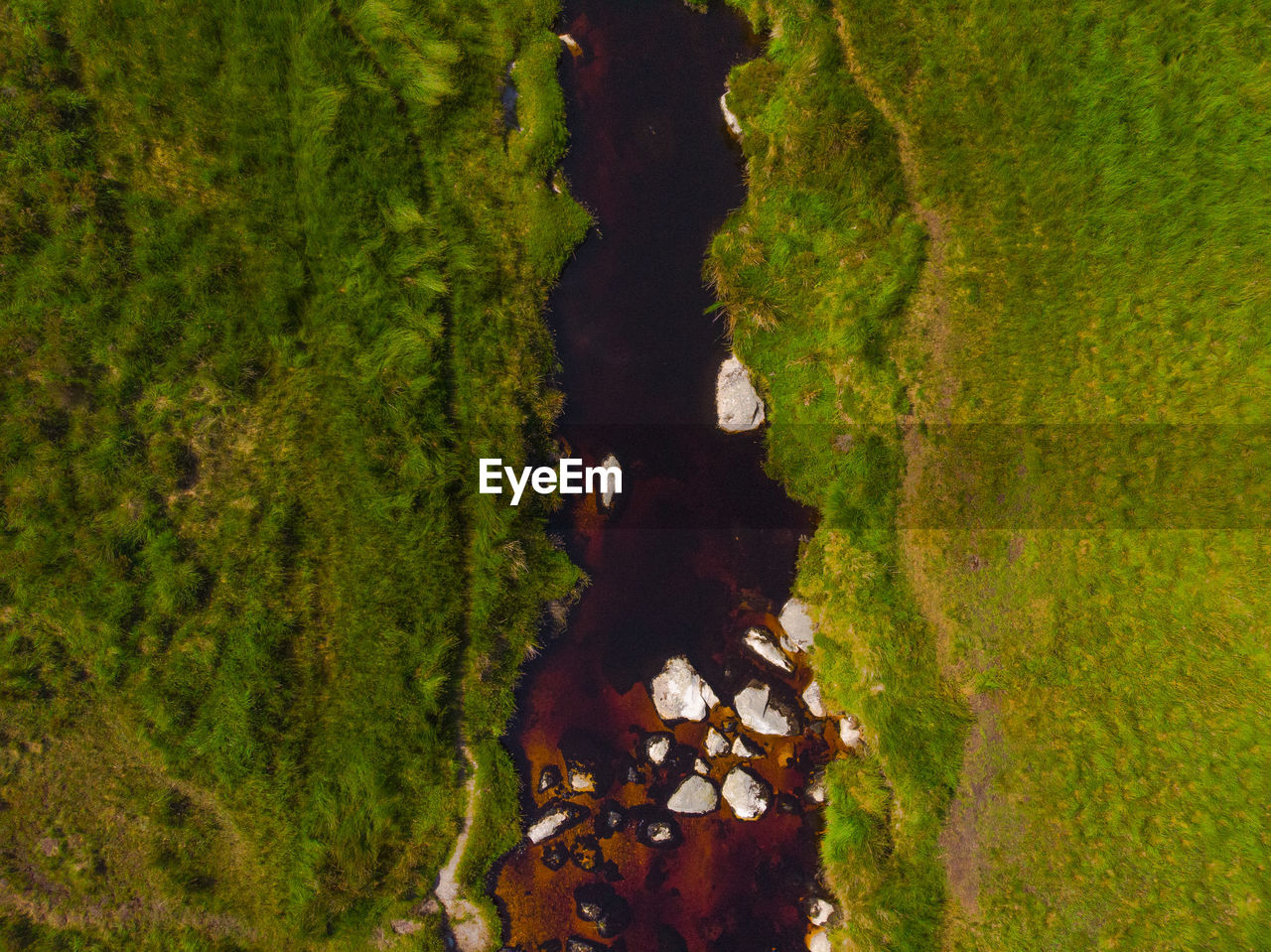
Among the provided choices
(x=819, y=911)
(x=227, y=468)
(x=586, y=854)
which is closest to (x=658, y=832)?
(x=586, y=854)

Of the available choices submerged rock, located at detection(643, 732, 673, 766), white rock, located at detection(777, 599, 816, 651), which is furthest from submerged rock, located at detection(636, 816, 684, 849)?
white rock, located at detection(777, 599, 816, 651)

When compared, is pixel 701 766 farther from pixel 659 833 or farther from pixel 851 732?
pixel 851 732

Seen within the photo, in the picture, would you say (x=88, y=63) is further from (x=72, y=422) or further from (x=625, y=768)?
(x=625, y=768)

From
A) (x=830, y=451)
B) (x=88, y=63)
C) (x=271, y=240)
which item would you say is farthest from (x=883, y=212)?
(x=88, y=63)

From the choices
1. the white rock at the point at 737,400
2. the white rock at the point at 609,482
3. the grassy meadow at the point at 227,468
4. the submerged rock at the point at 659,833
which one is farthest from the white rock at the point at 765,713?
the grassy meadow at the point at 227,468

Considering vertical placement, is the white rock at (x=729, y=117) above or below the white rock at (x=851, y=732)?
above

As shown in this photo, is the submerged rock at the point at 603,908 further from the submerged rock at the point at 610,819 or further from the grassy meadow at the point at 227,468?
the grassy meadow at the point at 227,468

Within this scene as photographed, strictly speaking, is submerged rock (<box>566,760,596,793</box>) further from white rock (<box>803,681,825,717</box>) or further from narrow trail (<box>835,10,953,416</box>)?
narrow trail (<box>835,10,953,416</box>)
